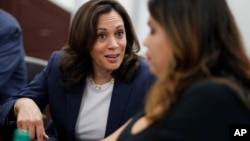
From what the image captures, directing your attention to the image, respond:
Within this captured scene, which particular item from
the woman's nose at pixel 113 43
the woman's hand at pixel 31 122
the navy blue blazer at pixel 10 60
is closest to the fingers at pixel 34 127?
the woman's hand at pixel 31 122

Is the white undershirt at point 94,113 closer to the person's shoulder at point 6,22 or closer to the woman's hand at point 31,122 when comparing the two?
the woman's hand at point 31,122

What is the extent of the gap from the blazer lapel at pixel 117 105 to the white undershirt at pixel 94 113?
31mm

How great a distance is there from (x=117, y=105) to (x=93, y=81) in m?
0.17

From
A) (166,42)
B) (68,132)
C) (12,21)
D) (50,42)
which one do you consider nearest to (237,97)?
(166,42)

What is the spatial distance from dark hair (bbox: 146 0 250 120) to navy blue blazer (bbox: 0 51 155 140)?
65cm

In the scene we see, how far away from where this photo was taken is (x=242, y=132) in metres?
0.95

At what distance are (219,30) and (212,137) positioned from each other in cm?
24

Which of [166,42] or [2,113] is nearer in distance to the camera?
[166,42]

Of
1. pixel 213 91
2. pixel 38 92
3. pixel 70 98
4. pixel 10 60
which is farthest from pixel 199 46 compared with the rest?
pixel 10 60

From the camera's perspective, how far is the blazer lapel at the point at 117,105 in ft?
5.35

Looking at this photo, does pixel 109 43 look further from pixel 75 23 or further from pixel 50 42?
pixel 50 42

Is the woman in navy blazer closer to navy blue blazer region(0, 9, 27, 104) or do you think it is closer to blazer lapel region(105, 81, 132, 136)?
blazer lapel region(105, 81, 132, 136)

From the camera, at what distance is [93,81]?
175 cm

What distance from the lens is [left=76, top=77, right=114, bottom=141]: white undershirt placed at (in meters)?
1.65
